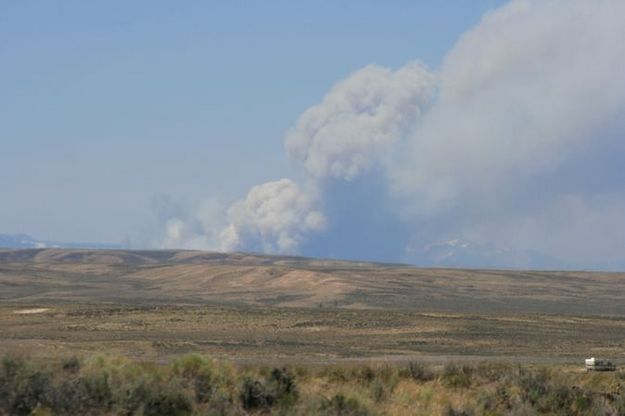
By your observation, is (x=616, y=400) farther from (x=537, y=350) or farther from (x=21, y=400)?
(x=537, y=350)

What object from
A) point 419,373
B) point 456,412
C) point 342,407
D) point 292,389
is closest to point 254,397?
point 292,389

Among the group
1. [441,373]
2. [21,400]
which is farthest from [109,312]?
[21,400]

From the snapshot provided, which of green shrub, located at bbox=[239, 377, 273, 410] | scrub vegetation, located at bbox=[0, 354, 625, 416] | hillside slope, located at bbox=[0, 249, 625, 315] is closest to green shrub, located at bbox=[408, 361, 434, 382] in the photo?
scrub vegetation, located at bbox=[0, 354, 625, 416]

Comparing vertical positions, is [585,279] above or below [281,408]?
above

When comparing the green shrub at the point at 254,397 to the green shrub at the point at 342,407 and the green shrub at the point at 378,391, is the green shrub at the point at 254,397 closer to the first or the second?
the green shrub at the point at 342,407

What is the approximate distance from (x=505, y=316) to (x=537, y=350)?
24403mm

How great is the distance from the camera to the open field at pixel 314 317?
143 feet

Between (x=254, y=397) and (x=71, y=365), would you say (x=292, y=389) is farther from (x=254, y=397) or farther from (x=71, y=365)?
(x=71, y=365)

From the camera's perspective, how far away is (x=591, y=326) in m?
62.1

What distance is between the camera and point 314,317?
207 feet

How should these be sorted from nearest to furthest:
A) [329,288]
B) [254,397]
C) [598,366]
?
[254,397]
[598,366]
[329,288]

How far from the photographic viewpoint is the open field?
4347cm

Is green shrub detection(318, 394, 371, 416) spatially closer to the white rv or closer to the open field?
the open field

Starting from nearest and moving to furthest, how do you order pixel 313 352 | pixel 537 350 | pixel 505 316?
pixel 313 352 → pixel 537 350 → pixel 505 316
